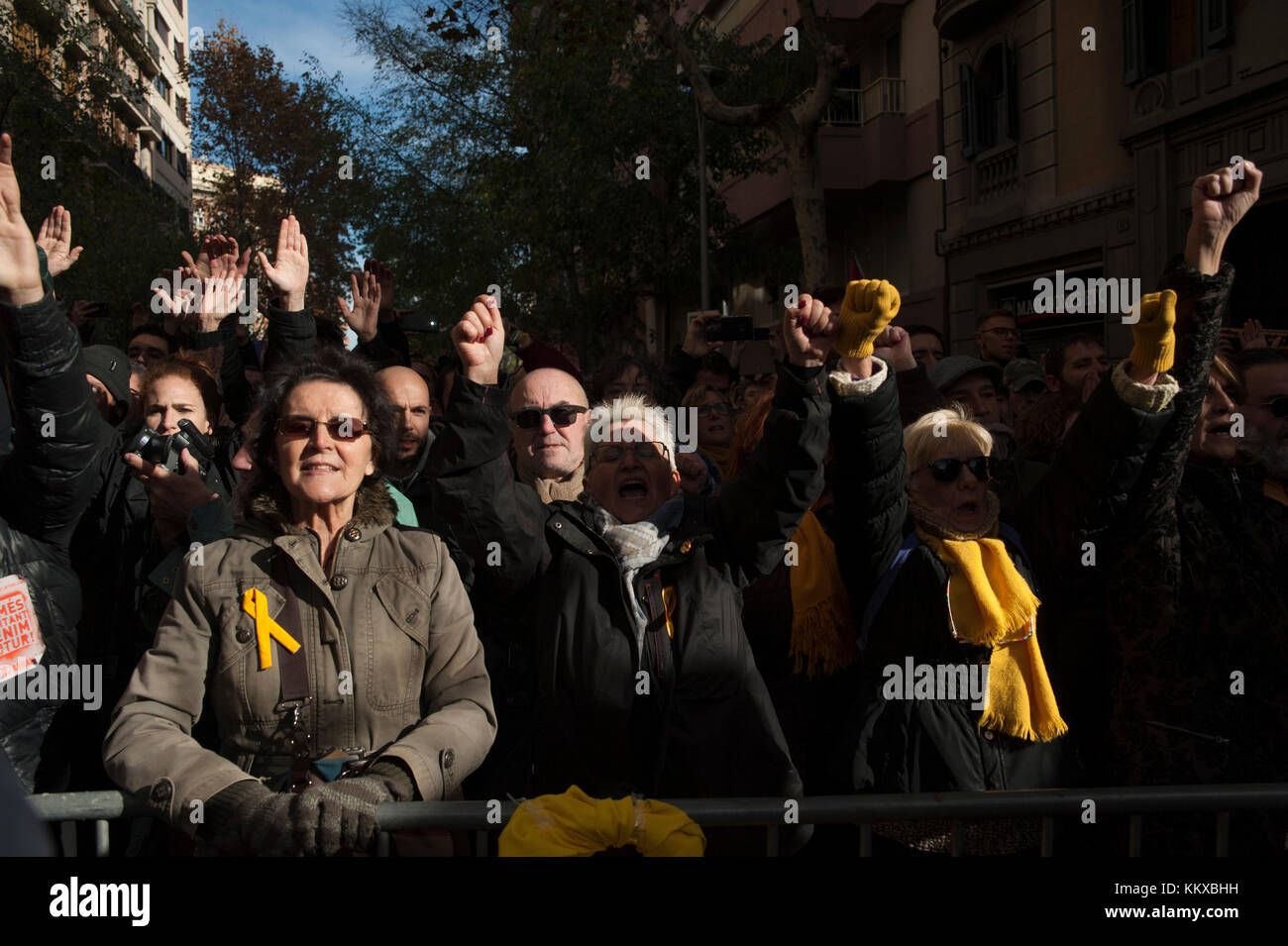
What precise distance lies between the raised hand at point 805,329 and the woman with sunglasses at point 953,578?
0.09 m

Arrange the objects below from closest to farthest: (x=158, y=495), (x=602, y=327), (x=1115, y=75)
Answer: (x=158, y=495), (x=1115, y=75), (x=602, y=327)

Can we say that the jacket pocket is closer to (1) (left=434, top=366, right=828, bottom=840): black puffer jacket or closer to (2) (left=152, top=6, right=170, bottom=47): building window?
(1) (left=434, top=366, right=828, bottom=840): black puffer jacket

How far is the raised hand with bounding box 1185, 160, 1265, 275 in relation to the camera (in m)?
3.06

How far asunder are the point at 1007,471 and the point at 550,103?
1541 centimetres

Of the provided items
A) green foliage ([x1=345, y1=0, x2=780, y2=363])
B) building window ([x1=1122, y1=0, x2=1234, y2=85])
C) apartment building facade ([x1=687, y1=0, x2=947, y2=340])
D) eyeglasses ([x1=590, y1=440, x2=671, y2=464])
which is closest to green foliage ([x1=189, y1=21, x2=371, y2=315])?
green foliage ([x1=345, y1=0, x2=780, y2=363])

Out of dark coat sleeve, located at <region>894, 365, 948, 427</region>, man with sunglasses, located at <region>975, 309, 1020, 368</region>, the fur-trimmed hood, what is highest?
man with sunglasses, located at <region>975, 309, 1020, 368</region>

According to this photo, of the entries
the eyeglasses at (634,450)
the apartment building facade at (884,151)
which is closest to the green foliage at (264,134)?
the apartment building facade at (884,151)

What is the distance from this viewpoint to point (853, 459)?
2957mm

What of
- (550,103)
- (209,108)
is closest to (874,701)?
(550,103)

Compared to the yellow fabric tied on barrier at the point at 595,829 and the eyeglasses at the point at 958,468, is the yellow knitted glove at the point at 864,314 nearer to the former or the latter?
the eyeglasses at the point at 958,468

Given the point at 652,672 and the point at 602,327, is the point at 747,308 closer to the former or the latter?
the point at 602,327

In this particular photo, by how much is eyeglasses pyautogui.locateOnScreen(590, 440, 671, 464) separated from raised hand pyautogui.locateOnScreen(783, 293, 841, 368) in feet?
1.66

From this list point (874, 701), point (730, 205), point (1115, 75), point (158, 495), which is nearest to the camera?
point (874, 701)

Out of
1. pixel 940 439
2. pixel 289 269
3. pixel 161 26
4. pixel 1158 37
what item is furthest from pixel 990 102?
pixel 161 26
